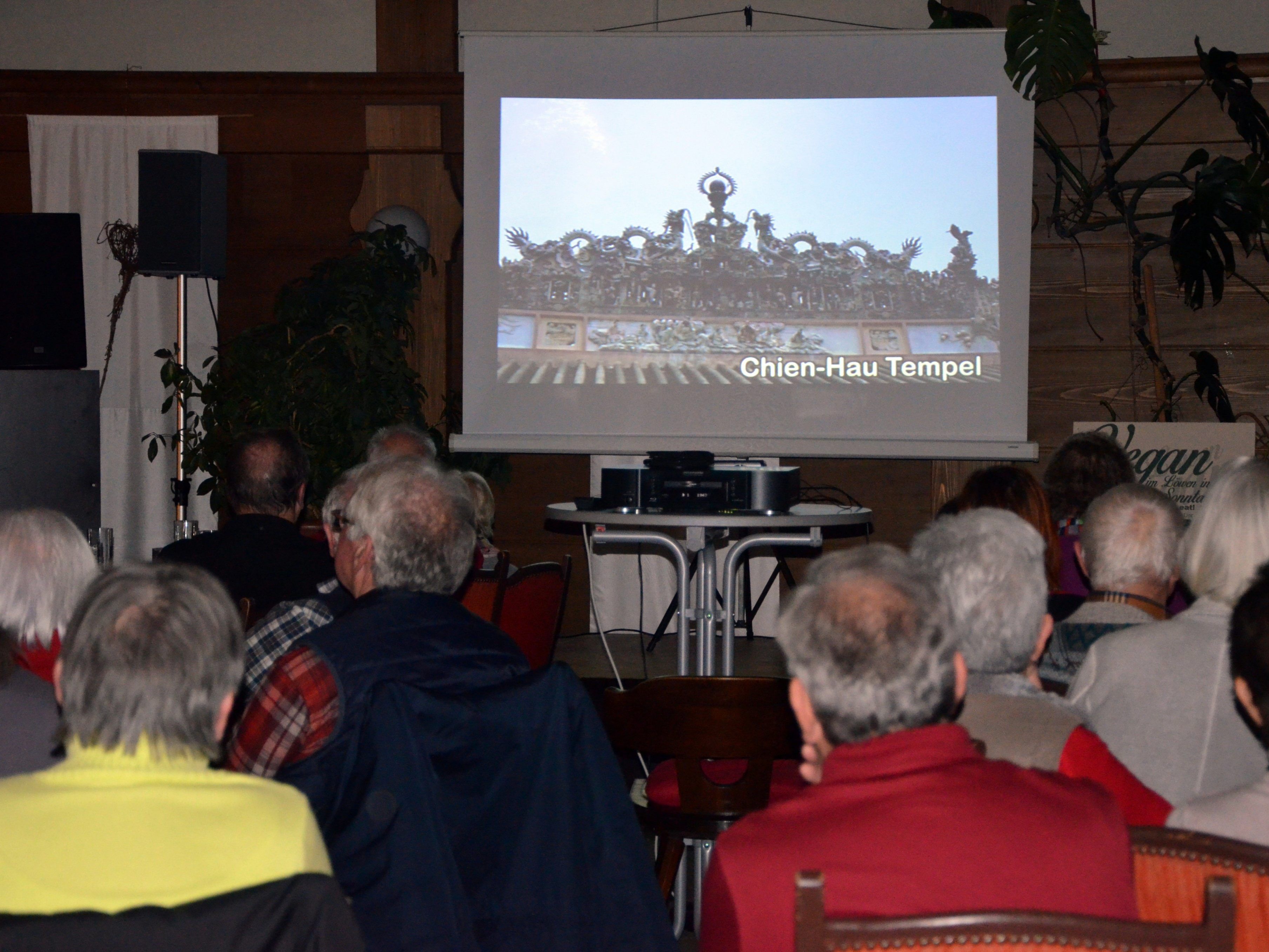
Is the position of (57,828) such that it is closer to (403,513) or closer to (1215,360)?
(403,513)

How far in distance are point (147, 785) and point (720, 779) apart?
4.96 feet

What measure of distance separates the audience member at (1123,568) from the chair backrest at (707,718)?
1.62 feet

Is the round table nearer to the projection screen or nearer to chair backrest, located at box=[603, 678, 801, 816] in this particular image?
chair backrest, located at box=[603, 678, 801, 816]

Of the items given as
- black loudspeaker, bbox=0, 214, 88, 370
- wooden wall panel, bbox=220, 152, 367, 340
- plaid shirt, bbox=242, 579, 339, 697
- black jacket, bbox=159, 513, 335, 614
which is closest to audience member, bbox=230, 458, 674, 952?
plaid shirt, bbox=242, 579, 339, 697

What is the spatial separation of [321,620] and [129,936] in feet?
3.54

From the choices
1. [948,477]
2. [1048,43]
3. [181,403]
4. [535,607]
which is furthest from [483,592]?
[1048,43]

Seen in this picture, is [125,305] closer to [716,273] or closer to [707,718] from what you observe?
[716,273]

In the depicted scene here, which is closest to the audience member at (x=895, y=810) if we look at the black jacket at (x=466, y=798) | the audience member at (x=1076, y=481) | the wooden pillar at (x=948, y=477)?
the black jacket at (x=466, y=798)

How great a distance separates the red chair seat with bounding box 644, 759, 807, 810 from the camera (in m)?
2.48

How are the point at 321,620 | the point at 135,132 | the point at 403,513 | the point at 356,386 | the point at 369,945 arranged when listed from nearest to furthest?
the point at 369,945
the point at 403,513
the point at 321,620
the point at 356,386
the point at 135,132

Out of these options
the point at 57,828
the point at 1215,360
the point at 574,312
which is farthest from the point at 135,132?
the point at 57,828

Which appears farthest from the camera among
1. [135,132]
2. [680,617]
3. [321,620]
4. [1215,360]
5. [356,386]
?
[135,132]

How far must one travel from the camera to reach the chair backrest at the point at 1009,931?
100 cm

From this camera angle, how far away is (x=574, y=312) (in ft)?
17.3
